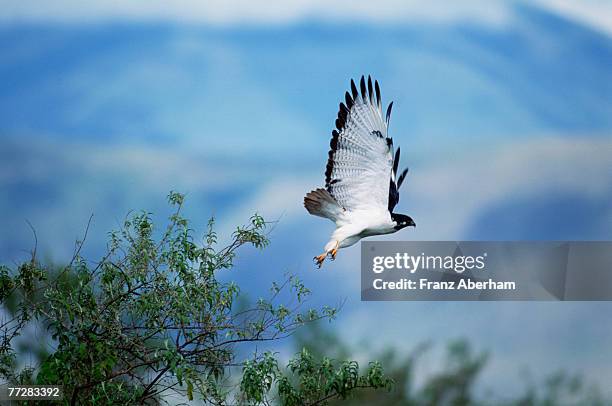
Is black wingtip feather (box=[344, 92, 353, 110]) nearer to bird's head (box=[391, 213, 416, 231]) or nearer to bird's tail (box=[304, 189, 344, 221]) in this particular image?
bird's tail (box=[304, 189, 344, 221])

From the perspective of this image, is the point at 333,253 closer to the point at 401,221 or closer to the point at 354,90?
the point at 401,221

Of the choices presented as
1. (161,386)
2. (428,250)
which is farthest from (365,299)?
(161,386)

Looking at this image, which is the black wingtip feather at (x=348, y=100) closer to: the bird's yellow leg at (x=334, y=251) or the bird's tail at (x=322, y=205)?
the bird's tail at (x=322, y=205)

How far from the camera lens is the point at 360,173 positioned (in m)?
7.01

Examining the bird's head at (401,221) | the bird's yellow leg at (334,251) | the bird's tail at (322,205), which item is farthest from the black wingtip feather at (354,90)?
the bird's yellow leg at (334,251)

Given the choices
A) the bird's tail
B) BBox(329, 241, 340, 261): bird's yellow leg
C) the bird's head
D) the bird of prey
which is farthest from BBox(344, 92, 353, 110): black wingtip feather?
BBox(329, 241, 340, 261): bird's yellow leg

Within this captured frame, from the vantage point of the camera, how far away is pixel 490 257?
7898 millimetres

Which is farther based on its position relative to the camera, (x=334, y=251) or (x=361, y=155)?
(x=334, y=251)

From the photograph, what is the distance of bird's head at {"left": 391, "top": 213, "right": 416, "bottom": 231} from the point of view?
24.0 feet

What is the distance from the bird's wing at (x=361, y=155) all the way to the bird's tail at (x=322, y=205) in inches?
2.0

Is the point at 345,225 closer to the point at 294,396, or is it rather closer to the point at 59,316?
the point at 294,396

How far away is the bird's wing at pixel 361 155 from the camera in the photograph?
693 centimetres

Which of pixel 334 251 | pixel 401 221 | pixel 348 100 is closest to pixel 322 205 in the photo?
pixel 334 251

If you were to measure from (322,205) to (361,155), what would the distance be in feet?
1.57
